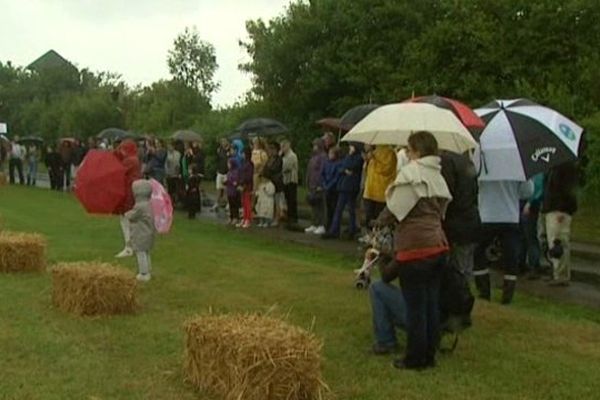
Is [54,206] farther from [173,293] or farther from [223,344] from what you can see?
[223,344]

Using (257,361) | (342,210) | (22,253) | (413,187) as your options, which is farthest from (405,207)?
(342,210)

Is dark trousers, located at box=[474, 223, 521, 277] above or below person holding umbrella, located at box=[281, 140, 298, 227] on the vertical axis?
below

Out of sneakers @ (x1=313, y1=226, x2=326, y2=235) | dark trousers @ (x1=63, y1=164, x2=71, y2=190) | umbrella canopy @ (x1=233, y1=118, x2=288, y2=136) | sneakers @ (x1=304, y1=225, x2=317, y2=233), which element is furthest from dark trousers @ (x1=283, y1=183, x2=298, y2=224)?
dark trousers @ (x1=63, y1=164, x2=71, y2=190)

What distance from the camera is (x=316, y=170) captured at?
17.0 meters

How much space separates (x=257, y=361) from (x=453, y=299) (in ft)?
7.69

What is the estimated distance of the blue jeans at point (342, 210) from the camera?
16.2 metres

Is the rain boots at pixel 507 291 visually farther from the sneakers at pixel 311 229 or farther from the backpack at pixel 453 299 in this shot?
the sneakers at pixel 311 229

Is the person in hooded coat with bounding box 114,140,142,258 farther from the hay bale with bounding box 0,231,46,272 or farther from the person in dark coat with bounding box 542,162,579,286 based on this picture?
the person in dark coat with bounding box 542,162,579,286

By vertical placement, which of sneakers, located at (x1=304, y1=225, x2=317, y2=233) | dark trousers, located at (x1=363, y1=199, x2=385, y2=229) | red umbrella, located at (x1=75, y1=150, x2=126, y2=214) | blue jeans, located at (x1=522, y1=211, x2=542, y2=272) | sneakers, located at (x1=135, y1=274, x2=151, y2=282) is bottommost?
sneakers, located at (x1=135, y1=274, x2=151, y2=282)

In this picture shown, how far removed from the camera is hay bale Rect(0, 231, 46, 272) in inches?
454

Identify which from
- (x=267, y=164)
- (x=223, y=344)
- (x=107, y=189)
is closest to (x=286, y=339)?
(x=223, y=344)

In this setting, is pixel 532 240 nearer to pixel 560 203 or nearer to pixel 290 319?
pixel 560 203

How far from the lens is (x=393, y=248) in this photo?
23.8 feet

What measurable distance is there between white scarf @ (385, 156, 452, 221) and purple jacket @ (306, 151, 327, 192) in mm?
9726
